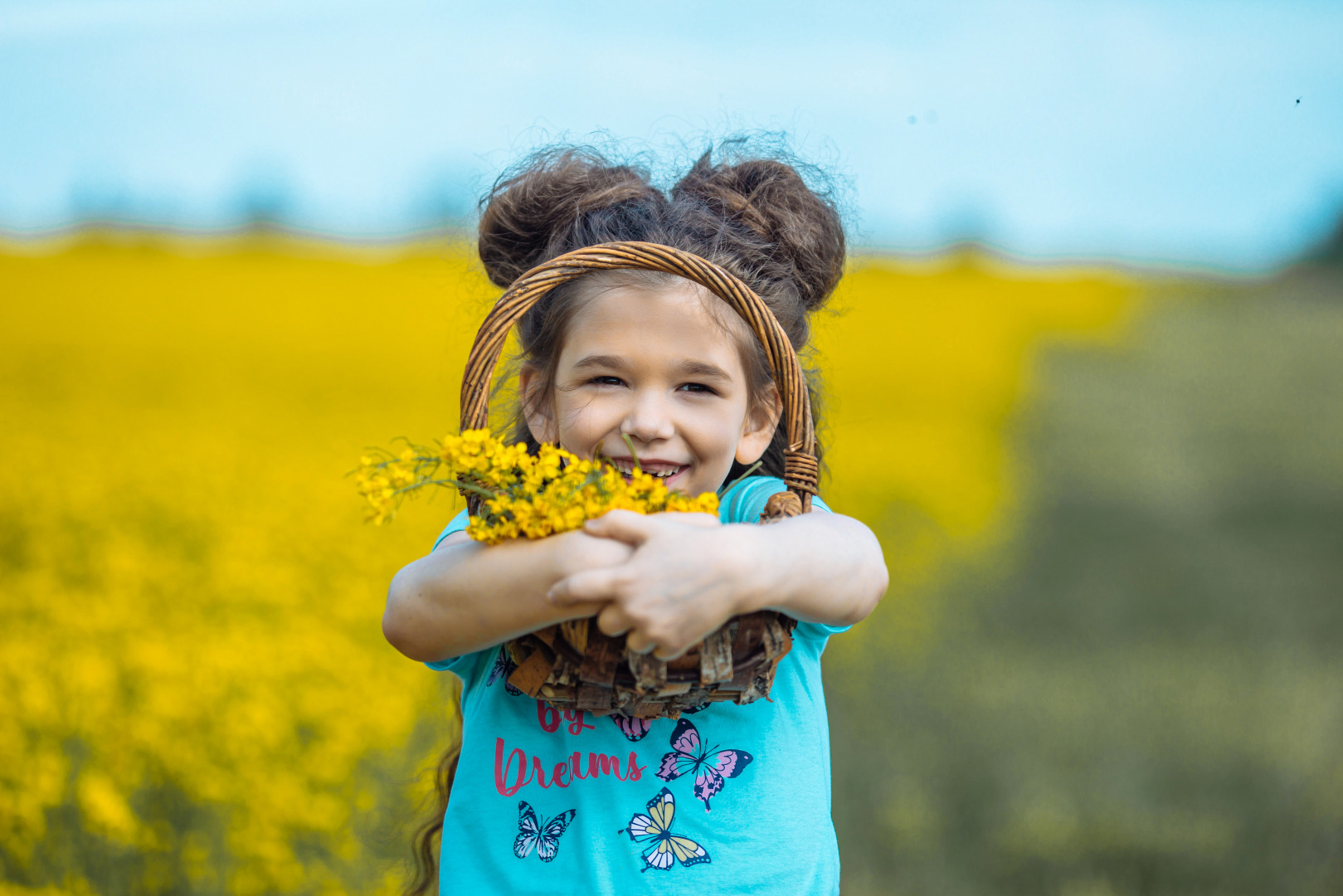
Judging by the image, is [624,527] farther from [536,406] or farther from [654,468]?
[536,406]

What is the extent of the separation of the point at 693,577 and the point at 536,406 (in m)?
0.60

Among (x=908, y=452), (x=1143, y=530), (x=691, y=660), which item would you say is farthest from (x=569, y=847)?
(x=1143, y=530)

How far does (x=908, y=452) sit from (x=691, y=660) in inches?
248

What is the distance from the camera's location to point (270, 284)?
1295 cm

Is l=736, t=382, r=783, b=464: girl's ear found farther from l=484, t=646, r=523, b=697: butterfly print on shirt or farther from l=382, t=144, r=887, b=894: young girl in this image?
l=484, t=646, r=523, b=697: butterfly print on shirt

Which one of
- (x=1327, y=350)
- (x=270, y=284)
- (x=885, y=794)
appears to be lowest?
(x=885, y=794)

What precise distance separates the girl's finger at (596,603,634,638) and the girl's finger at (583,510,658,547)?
0.24 feet

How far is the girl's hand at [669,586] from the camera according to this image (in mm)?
1030

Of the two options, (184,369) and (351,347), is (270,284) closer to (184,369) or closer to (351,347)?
(351,347)

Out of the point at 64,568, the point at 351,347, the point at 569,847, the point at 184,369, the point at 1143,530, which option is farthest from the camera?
the point at 351,347

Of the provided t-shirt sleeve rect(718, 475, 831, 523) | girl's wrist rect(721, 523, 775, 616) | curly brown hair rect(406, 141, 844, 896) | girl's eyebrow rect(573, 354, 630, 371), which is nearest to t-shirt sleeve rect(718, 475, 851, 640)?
t-shirt sleeve rect(718, 475, 831, 523)

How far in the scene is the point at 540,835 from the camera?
138 centimetres

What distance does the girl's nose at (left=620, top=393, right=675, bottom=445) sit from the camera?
1330 millimetres

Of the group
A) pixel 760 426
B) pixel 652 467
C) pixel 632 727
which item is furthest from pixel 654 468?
pixel 632 727
